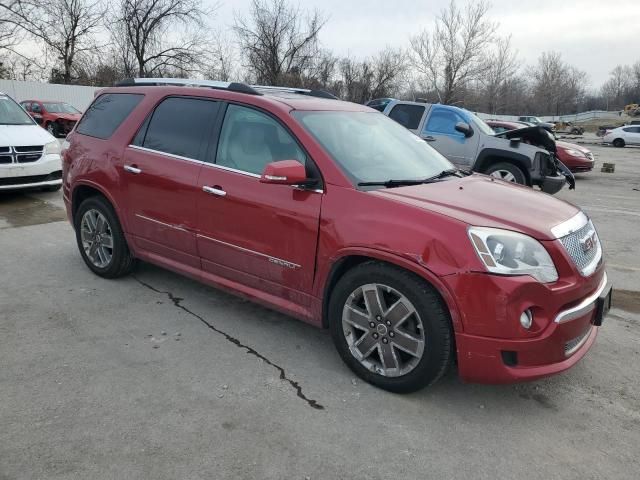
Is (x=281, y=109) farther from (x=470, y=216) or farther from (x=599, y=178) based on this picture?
(x=599, y=178)

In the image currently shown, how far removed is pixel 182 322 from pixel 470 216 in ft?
7.63

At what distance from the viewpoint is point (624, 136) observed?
31656mm

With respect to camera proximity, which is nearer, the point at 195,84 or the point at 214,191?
the point at 214,191

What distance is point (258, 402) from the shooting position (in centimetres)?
294

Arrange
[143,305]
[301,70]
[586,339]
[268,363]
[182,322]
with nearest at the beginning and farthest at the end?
[586,339] → [268,363] → [182,322] → [143,305] → [301,70]

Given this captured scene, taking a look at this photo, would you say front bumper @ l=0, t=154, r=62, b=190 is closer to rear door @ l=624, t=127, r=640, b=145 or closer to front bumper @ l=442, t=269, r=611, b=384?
front bumper @ l=442, t=269, r=611, b=384

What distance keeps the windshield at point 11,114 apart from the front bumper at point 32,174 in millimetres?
1082

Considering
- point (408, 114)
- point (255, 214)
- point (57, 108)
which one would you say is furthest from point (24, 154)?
point (57, 108)

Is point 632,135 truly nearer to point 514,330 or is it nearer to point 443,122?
point 443,122

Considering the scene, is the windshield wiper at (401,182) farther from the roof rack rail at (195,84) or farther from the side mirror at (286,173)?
the roof rack rail at (195,84)

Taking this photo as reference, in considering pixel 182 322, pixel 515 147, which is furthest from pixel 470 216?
pixel 515 147

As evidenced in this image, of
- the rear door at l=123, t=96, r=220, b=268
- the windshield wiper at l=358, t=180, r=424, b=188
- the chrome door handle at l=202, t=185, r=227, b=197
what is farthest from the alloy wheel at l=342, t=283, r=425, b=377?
the rear door at l=123, t=96, r=220, b=268

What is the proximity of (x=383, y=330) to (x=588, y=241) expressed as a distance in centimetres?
139

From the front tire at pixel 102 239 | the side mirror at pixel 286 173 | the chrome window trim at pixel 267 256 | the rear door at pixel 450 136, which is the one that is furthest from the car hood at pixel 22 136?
the rear door at pixel 450 136
